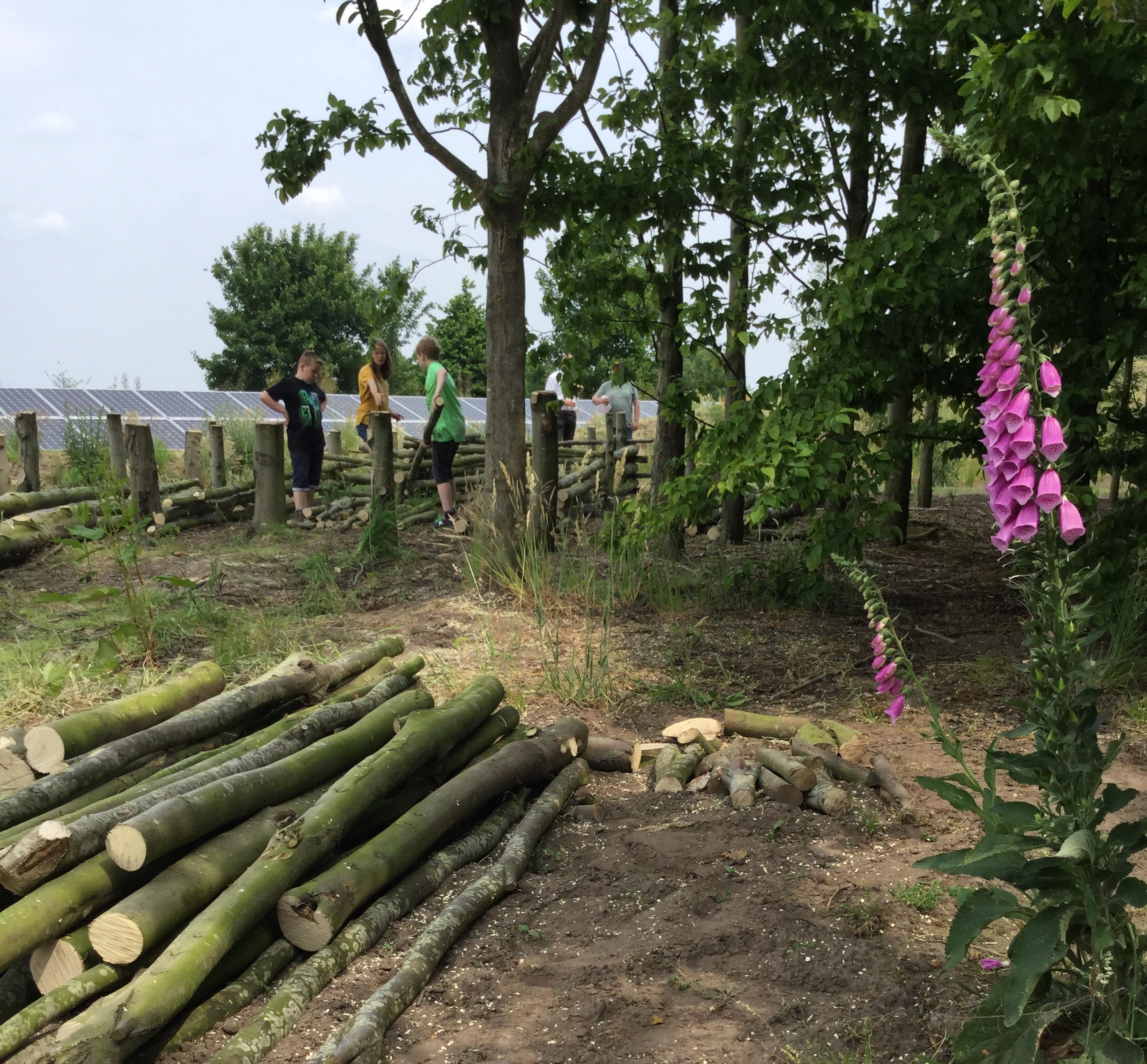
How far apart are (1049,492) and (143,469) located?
1114 centimetres

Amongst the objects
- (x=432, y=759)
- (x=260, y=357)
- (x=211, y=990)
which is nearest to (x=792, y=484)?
(x=432, y=759)

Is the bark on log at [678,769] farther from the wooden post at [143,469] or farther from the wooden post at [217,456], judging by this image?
the wooden post at [217,456]

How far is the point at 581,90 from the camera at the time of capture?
8.48 metres

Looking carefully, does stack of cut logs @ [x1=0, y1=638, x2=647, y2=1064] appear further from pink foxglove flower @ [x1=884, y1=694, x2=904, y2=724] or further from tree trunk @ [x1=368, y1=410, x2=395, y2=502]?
tree trunk @ [x1=368, y1=410, x2=395, y2=502]

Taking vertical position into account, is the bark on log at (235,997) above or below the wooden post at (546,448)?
below

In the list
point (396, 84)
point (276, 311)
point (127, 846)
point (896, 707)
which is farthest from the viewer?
point (276, 311)

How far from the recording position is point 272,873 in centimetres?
329

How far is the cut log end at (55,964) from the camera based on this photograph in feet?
9.96

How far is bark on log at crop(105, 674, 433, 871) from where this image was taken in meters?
3.19

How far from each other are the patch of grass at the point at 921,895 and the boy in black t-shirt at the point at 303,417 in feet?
29.1

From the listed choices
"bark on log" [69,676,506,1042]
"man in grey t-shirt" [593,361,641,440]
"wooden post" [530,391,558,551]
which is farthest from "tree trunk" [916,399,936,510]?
"bark on log" [69,676,506,1042]

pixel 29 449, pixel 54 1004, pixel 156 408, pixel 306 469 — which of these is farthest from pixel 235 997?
pixel 156 408

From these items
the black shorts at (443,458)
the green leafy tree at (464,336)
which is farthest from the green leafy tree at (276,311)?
the black shorts at (443,458)

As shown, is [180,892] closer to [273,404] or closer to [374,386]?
[273,404]
